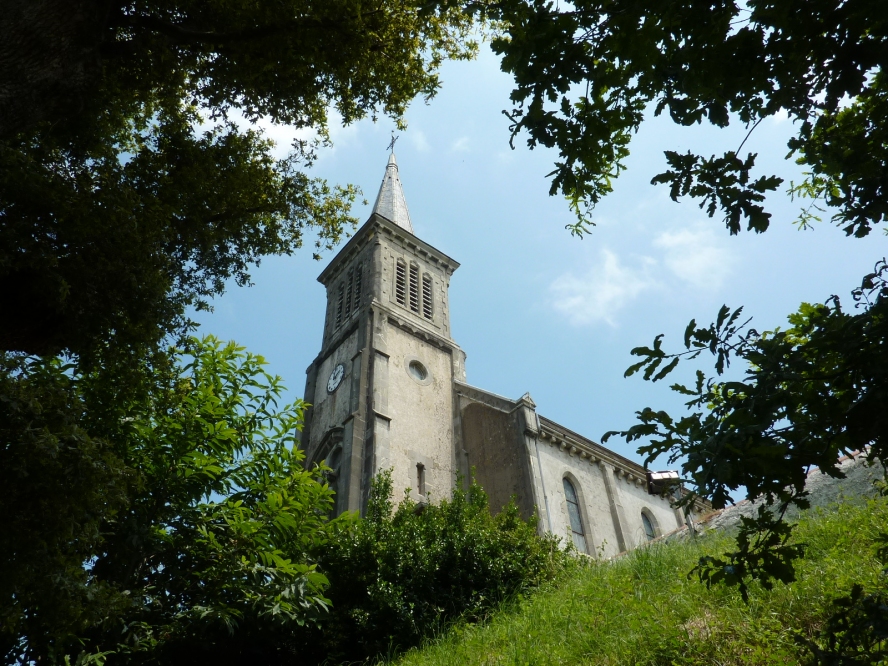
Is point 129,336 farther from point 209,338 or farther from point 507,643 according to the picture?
point 507,643

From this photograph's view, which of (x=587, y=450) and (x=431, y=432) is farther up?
(x=431, y=432)

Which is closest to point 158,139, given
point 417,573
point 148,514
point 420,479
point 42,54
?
point 42,54

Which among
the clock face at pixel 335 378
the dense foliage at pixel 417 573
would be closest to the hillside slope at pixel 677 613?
the dense foliage at pixel 417 573

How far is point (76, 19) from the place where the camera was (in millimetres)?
5770

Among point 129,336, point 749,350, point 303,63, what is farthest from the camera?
point 303,63

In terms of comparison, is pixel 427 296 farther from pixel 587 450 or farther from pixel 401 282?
pixel 587 450

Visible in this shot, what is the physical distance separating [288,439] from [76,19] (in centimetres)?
744

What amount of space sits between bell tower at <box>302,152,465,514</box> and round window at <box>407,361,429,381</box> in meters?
0.04

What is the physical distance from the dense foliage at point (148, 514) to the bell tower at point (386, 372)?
771cm

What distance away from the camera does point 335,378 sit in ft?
83.3

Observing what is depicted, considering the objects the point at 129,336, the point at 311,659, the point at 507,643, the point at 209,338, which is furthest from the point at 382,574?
the point at 129,336

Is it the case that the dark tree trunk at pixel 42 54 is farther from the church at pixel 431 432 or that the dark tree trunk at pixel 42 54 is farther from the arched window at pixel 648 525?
the arched window at pixel 648 525

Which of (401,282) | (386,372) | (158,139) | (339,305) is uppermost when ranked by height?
(401,282)

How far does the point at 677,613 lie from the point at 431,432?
16198 millimetres
